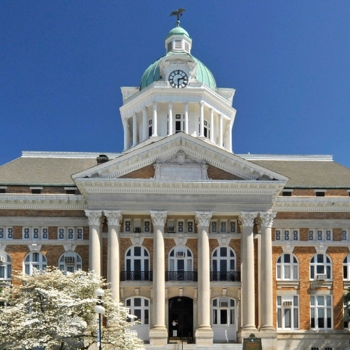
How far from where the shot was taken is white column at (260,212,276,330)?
143ft

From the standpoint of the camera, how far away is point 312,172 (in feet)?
176

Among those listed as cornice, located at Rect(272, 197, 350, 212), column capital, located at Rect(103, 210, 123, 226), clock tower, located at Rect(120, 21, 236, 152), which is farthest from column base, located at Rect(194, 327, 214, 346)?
clock tower, located at Rect(120, 21, 236, 152)

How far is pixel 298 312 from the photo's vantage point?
1841 inches

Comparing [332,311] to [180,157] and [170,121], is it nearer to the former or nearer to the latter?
[180,157]

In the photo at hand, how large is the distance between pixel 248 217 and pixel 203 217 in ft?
9.94

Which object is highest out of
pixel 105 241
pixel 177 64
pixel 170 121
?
pixel 177 64

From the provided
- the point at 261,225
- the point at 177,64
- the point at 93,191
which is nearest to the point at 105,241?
the point at 93,191

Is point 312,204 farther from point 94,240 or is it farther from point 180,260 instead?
point 94,240

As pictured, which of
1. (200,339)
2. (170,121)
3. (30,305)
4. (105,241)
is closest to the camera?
(30,305)

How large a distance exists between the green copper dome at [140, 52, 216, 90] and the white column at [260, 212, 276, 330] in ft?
63.9

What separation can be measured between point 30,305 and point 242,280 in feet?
48.8

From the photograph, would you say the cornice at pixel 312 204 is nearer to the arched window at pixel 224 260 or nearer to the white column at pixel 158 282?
the arched window at pixel 224 260

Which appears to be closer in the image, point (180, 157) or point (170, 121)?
point (180, 157)

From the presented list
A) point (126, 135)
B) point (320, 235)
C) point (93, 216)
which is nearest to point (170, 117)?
point (126, 135)
